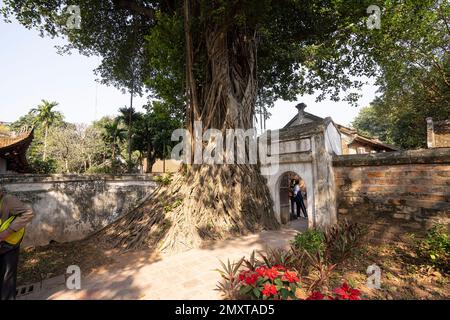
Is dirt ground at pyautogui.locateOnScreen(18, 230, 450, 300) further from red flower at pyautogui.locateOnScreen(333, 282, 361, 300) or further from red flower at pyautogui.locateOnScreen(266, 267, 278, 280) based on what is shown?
red flower at pyautogui.locateOnScreen(266, 267, 278, 280)

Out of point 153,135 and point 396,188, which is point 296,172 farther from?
point 153,135

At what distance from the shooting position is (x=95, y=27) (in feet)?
31.6

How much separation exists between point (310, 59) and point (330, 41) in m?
0.90

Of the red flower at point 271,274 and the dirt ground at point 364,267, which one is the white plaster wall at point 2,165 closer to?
the dirt ground at point 364,267

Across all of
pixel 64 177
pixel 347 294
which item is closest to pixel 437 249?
pixel 347 294

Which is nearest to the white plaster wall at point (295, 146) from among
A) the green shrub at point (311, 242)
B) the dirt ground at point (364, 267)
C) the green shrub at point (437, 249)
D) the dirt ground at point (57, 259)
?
the green shrub at point (311, 242)

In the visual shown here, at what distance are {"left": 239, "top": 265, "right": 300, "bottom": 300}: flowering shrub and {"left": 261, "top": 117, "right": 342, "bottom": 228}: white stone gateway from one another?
11.1ft

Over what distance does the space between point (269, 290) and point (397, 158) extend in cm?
402

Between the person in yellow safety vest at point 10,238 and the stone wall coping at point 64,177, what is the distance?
157 inches

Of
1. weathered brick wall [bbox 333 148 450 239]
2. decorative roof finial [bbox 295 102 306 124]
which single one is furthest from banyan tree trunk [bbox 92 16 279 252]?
decorative roof finial [bbox 295 102 306 124]

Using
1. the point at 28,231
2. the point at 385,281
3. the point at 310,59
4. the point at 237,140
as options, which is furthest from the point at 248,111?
the point at 28,231

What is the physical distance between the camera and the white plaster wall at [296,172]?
6.28 m

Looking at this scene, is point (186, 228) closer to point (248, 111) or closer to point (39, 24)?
point (248, 111)

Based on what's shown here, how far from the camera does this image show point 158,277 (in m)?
4.11
